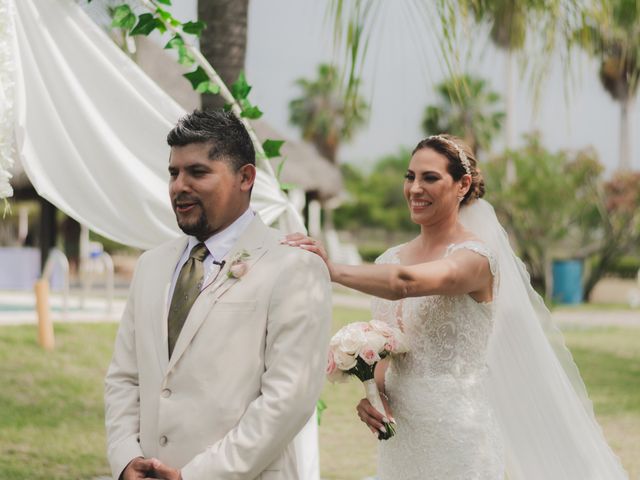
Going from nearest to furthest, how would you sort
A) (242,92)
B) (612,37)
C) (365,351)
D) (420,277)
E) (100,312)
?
1. (420,277)
2. (365,351)
3. (242,92)
4. (612,37)
5. (100,312)

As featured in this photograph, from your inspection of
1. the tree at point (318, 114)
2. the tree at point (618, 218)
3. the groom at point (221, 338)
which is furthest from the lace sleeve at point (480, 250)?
the tree at point (318, 114)

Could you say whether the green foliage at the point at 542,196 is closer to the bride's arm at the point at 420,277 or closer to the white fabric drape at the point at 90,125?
the white fabric drape at the point at 90,125

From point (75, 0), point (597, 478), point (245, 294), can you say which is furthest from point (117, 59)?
point (597, 478)

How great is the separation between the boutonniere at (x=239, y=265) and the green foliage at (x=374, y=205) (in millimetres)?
54696

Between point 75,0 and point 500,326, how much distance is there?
255 centimetres

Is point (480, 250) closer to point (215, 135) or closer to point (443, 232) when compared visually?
point (443, 232)

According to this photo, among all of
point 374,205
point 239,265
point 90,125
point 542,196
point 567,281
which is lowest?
point 374,205

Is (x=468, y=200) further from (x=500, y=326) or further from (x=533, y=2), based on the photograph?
(x=533, y=2)

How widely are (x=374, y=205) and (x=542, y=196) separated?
36772 millimetres

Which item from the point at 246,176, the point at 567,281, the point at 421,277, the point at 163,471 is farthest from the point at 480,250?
the point at 567,281

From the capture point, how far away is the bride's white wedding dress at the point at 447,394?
3.65 m

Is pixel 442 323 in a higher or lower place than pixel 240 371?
lower

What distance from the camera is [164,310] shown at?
110 inches

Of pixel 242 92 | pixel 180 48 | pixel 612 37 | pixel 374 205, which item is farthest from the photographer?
pixel 374 205
